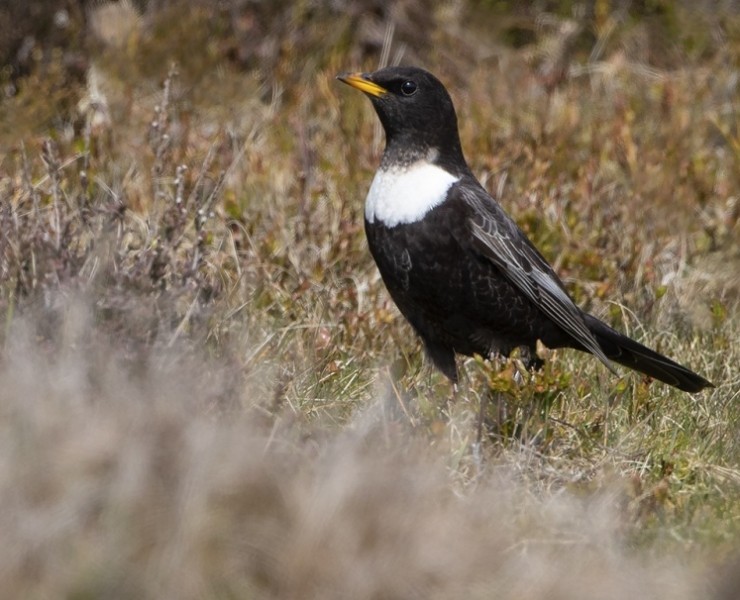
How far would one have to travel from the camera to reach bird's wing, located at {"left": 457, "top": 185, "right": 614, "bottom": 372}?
16.8ft

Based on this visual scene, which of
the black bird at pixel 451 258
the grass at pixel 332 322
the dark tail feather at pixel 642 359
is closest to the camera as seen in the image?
the grass at pixel 332 322

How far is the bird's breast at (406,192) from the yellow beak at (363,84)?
355mm

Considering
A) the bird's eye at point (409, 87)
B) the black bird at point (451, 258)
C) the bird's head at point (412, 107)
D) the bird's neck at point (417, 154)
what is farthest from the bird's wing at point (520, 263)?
the bird's eye at point (409, 87)

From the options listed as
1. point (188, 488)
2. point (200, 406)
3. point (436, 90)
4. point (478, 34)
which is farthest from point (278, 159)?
point (188, 488)

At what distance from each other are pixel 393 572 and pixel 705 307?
346 cm

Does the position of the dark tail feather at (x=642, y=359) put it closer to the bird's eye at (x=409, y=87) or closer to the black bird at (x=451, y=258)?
the black bird at (x=451, y=258)

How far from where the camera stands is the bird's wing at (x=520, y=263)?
16.8 feet

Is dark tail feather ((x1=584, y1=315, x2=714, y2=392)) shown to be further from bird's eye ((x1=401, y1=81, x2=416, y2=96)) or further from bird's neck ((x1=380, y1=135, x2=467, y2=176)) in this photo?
bird's eye ((x1=401, y1=81, x2=416, y2=96))

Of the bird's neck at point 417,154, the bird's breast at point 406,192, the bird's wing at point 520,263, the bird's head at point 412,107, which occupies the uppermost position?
the bird's head at point 412,107

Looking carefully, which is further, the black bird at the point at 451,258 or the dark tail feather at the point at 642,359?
the dark tail feather at the point at 642,359

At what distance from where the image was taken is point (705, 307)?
246 inches

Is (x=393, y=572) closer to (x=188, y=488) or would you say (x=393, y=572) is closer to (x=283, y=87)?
(x=188, y=488)

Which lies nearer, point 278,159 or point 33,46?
point 278,159

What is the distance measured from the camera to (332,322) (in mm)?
5602
